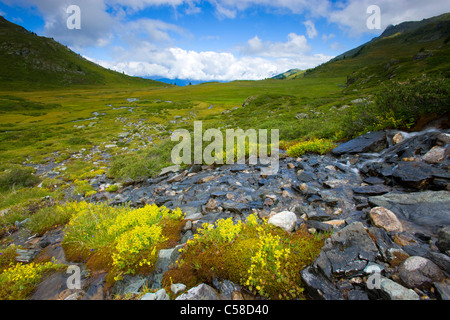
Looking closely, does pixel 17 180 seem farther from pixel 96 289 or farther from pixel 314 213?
pixel 314 213

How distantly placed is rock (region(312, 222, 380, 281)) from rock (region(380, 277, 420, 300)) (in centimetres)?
42

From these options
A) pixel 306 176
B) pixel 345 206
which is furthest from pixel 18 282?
pixel 306 176

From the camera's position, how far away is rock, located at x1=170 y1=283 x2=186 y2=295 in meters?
3.43

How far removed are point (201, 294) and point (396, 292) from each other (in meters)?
2.81

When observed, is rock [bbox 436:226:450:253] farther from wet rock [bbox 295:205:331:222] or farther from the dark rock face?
wet rock [bbox 295:205:331:222]

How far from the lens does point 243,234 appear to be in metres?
4.45

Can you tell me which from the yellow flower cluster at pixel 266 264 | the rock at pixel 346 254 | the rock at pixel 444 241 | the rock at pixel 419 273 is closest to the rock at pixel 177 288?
the yellow flower cluster at pixel 266 264

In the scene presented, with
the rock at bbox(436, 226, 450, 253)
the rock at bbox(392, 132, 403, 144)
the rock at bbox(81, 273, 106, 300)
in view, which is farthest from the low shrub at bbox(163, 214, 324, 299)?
the rock at bbox(392, 132, 403, 144)

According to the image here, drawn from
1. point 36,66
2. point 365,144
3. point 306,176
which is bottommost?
point 306,176

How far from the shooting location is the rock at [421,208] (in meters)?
4.30

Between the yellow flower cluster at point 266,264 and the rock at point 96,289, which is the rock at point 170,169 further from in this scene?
the yellow flower cluster at point 266,264

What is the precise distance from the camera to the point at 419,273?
287cm

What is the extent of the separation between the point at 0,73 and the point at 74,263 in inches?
8198

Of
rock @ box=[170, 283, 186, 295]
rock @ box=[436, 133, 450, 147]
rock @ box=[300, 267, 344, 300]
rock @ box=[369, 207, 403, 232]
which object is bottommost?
rock @ box=[170, 283, 186, 295]
